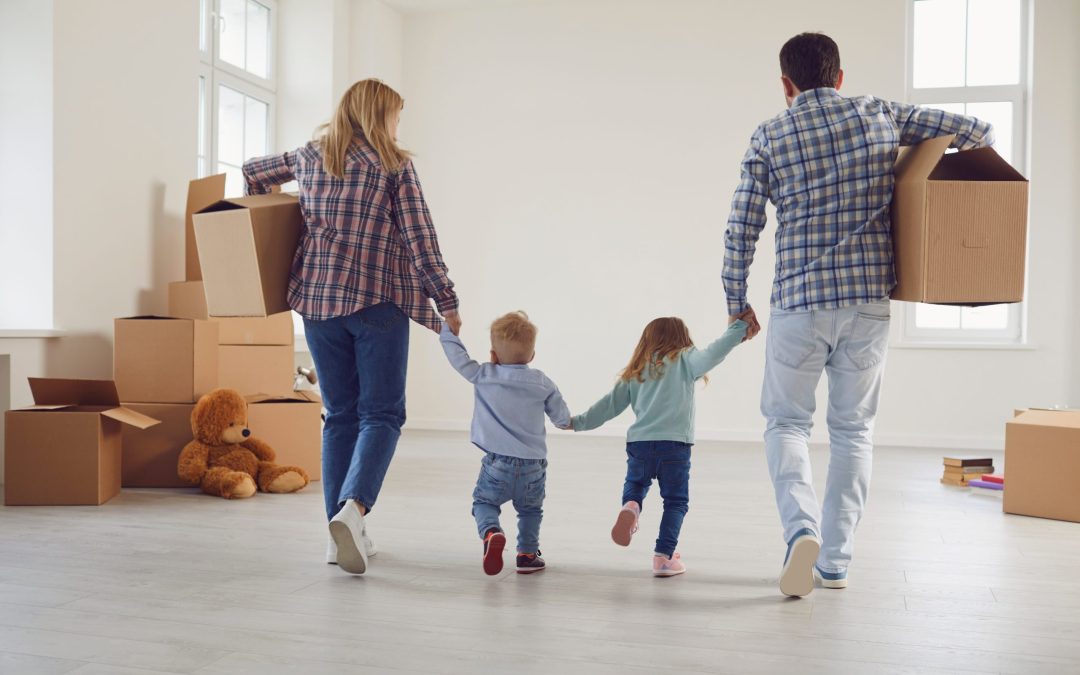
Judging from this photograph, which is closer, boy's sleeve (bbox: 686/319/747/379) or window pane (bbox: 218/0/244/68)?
boy's sleeve (bbox: 686/319/747/379)

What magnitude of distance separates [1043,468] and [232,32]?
4.37 m

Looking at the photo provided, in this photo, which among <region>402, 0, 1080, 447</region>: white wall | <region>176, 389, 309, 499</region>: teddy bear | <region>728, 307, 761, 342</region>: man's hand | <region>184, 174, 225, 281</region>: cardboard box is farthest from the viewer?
<region>402, 0, 1080, 447</region>: white wall

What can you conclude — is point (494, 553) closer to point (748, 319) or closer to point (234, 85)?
point (748, 319)

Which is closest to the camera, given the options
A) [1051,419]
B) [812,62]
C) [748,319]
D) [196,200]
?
[812,62]

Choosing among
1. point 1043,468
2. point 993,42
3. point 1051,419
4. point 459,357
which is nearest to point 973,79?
point 993,42

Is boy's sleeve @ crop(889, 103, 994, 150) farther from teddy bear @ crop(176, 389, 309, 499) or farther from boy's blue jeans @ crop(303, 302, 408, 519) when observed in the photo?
teddy bear @ crop(176, 389, 309, 499)

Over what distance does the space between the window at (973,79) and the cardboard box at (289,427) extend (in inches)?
135

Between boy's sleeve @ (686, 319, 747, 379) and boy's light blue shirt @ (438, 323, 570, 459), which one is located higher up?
boy's sleeve @ (686, 319, 747, 379)

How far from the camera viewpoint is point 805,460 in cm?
210

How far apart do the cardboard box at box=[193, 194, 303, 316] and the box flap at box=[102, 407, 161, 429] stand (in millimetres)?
1050

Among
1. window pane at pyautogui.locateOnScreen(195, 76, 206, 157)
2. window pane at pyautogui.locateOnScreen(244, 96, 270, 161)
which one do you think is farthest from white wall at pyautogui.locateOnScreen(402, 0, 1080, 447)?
window pane at pyautogui.locateOnScreen(195, 76, 206, 157)

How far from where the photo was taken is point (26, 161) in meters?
3.48

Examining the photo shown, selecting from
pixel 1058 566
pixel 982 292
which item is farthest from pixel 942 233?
pixel 1058 566

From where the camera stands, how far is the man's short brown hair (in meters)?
2.04
